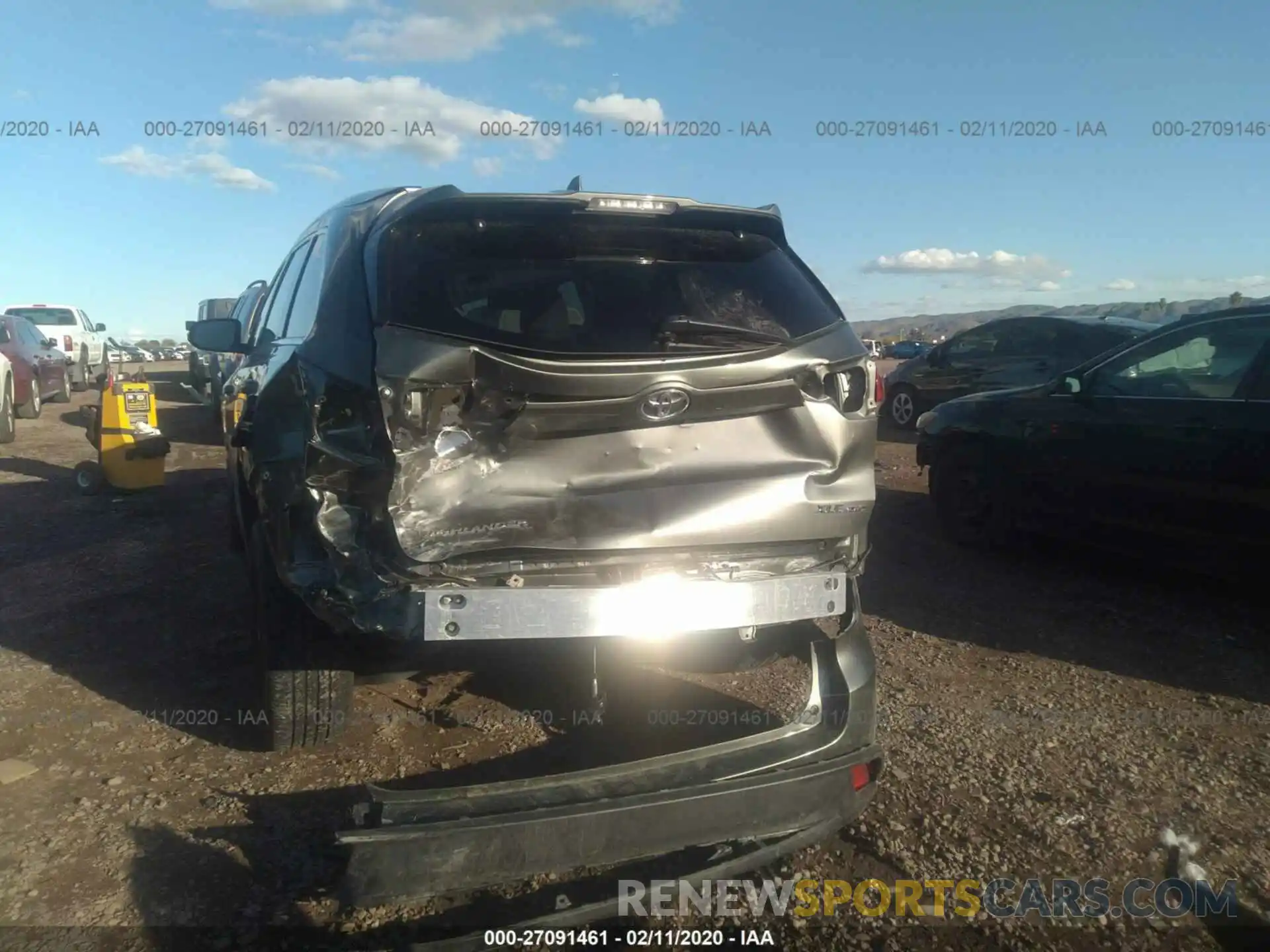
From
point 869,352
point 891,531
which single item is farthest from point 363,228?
point 891,531

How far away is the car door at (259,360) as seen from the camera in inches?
136

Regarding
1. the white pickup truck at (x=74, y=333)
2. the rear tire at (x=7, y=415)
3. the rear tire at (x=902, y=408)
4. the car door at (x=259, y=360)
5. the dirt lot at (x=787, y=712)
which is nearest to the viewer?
the dirt lot at (x=787, y=712)

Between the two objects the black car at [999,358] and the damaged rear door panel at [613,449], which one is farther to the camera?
the black car at [999,358]

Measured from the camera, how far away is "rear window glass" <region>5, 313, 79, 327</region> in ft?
63.1

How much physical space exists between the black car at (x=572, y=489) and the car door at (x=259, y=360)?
0.25 m

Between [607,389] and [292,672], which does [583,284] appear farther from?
[292,672]

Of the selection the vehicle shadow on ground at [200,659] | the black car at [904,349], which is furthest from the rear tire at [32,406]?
the black car at [904,349]

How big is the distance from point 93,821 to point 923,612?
394cm

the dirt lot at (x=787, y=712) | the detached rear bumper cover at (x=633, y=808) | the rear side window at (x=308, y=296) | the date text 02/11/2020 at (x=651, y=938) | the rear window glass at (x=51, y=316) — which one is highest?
the rear window glass at (x=51, y=316)

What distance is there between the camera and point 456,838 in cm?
236

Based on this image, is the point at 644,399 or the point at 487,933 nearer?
the point at 487,933

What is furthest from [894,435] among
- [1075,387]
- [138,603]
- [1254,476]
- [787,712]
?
[138,603]

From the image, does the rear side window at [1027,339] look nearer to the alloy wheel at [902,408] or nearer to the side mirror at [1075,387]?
the alloy wheel at [902,408]

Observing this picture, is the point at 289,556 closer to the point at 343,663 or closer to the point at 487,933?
the point at 343,663
